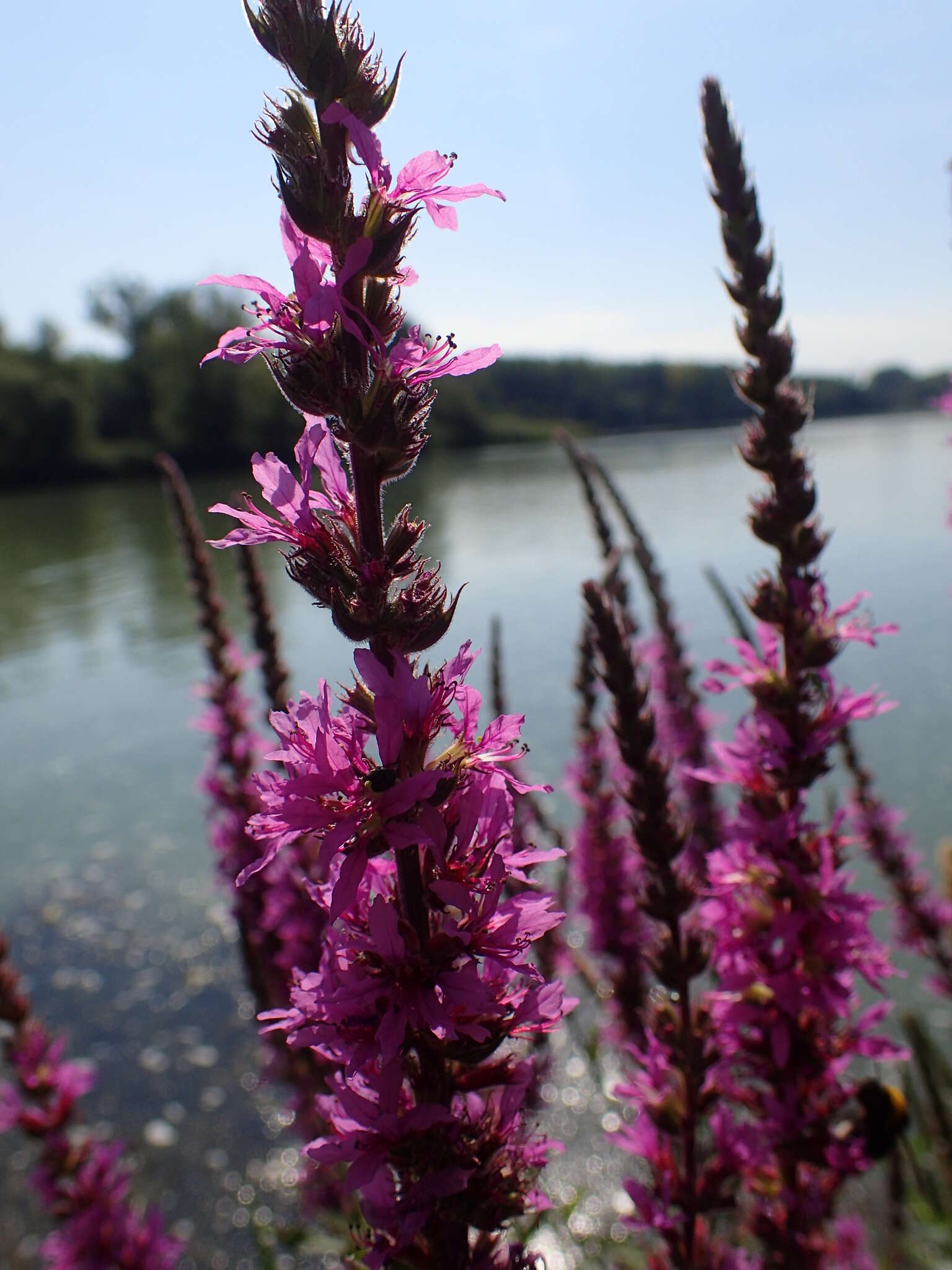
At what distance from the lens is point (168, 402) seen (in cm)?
7181

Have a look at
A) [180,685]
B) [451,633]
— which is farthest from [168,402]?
[451,633]

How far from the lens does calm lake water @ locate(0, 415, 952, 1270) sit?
11.1 m

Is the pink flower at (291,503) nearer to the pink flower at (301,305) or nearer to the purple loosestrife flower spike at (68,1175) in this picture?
the pink flower at (301,305)

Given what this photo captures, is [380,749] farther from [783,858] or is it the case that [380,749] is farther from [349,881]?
[783,858]

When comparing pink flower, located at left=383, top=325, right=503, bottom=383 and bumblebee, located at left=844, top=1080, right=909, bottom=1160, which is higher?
pink flower, located at left=383, top=325, right=503, bottom=383

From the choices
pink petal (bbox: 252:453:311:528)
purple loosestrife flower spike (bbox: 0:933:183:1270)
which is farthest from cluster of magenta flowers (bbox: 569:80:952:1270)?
purple loosestrife flower spike (bbox: 0:933:183:1270)

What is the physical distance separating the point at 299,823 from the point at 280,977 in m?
2.49

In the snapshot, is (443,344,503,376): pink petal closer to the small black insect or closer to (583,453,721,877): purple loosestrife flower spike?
the small black insect

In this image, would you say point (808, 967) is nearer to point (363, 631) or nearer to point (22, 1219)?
point (363, 631)

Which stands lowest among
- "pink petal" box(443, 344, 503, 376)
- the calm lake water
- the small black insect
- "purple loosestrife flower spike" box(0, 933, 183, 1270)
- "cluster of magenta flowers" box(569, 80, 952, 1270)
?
the calm lake water

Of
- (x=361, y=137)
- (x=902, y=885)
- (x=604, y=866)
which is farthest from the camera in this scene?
(x=902, y=885)

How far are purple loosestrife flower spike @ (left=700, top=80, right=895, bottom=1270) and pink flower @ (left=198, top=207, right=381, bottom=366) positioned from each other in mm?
1303

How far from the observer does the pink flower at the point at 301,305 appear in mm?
1303

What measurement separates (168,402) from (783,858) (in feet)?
253
